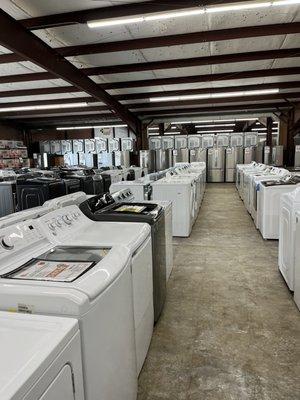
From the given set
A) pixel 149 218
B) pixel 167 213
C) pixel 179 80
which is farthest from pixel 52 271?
pixel 179 80

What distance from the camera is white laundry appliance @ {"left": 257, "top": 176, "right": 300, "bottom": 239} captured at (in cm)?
469

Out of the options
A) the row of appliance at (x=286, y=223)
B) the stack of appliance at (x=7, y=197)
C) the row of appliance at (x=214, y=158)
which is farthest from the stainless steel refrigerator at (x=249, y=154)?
the stack of appliance at (x=7, y=197)

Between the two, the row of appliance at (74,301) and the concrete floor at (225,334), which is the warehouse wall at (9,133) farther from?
the row of appliance at (74,301)

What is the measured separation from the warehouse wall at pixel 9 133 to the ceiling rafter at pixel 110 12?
1108cm

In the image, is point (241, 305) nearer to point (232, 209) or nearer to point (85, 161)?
point (232, 209)

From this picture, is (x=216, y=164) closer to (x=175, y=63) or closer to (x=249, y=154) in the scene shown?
(x=249, y=154)

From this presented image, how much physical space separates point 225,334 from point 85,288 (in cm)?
173

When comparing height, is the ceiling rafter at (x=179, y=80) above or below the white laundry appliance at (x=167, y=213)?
above

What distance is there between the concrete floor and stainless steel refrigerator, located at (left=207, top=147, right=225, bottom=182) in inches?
411

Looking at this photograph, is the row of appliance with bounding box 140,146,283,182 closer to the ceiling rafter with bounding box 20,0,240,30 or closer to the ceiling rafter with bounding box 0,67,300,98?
the ceiling rafter with bounding box 0,67,300,98

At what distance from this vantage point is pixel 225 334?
2486 mm

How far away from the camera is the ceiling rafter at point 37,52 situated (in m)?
4.08

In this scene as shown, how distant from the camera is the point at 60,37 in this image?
16.2 feet

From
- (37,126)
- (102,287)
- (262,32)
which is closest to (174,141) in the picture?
(37,126)
